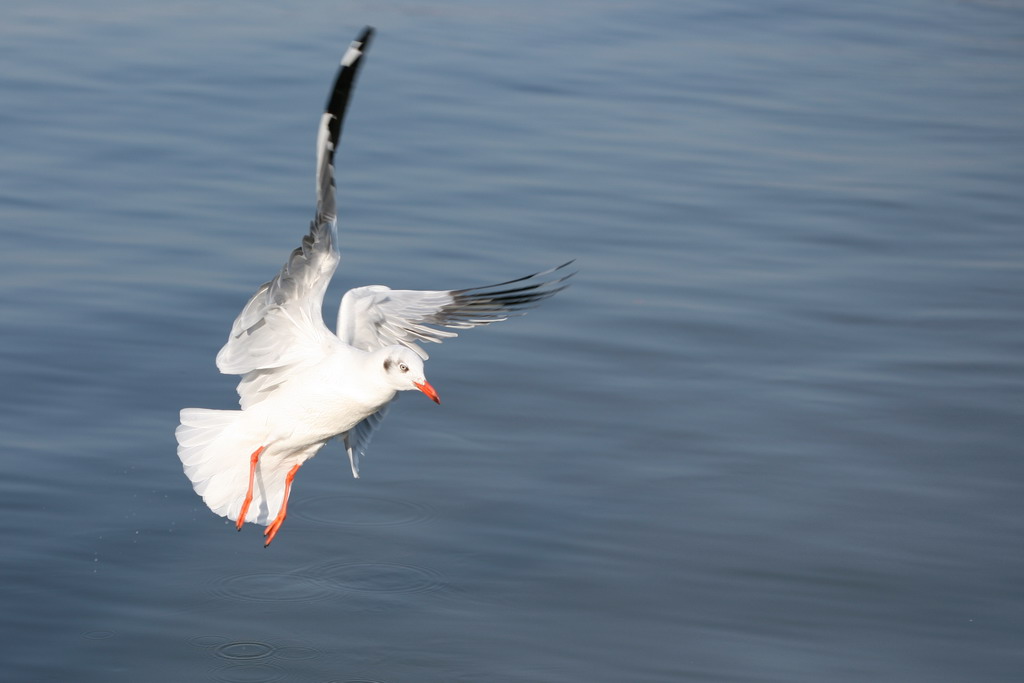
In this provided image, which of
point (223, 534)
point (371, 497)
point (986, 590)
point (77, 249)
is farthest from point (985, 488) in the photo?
point (77, 249)

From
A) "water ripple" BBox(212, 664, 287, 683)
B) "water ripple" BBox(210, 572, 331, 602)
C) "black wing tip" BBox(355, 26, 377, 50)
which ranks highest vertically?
"black wing tip" BBox(355, 26, 377, 50)

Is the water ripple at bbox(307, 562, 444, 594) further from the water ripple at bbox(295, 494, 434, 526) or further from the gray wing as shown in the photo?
the gray wing

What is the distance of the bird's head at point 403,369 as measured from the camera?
6.58 metres

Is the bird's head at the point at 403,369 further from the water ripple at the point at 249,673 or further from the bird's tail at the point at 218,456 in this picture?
the water ripple at the point at 249,673

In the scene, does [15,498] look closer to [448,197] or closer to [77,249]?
[77,249]

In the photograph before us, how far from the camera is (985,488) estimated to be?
27.9ft

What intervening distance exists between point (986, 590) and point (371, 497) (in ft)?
9.70

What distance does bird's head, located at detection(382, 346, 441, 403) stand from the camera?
6.58 meters

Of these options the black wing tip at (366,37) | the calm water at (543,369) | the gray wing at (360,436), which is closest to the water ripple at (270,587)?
the calm water at (543,369)

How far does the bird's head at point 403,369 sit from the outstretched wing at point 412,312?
691 mm

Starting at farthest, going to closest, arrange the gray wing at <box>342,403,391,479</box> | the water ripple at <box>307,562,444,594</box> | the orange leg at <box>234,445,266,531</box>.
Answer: the gray wing at <box>342,403,391,479</box>
the water ripple at <box>307,562,444,594</box>
the orange leg at <box>234,445,266,531</box>

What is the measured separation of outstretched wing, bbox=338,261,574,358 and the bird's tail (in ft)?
2.13

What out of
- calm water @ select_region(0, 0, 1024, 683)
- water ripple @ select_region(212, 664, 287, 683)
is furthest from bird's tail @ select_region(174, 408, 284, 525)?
water ripple @ select_region(212, 664, 287, 683)

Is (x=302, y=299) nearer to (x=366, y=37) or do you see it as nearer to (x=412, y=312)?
(x=412, y=312)
